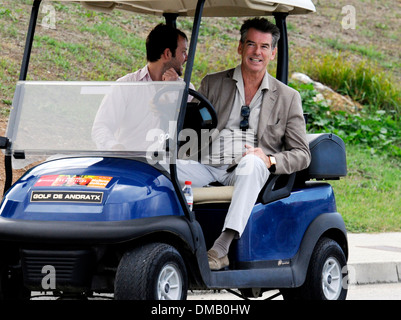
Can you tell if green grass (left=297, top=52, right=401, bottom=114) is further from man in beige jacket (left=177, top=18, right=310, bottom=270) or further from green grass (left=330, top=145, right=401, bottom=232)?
man in beige jacket (left=177, top=18, right=310, bottom=270)

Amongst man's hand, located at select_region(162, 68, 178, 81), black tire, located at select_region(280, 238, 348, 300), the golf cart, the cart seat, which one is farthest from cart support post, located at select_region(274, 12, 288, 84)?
black tire, located at select_region(280, 238, 348, 300)

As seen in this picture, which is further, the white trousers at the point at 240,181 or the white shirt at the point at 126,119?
the white trousers at the point at 240,181

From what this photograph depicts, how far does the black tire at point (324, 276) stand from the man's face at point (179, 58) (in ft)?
4.62

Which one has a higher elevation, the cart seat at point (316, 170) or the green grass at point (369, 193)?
the cart seat at point (316, 170)

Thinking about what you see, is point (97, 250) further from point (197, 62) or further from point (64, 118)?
point (197, 62)

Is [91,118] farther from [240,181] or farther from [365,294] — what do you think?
[365,294]

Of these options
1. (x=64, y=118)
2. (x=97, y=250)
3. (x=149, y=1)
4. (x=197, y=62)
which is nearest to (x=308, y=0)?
(x=149, y=1)

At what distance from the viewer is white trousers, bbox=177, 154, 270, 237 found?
5145mm

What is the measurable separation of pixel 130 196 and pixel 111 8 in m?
1.64

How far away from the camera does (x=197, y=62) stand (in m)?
13.4

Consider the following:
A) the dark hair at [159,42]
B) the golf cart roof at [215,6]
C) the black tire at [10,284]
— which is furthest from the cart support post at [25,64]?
the dark hair at [159,42]

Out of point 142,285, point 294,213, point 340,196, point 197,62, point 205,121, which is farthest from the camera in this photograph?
point 197,62

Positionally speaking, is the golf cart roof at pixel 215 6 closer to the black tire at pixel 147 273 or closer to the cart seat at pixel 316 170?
the cart seat at pixel 316 170

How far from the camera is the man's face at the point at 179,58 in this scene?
5908 mm
